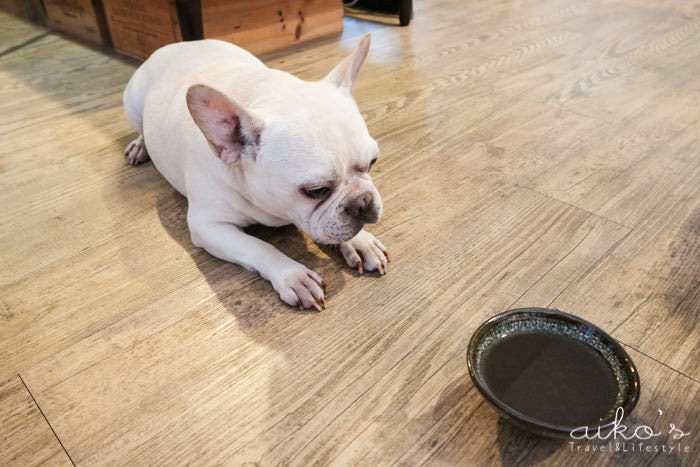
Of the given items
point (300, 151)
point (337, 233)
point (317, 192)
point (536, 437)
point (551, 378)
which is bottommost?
point (536, 437)

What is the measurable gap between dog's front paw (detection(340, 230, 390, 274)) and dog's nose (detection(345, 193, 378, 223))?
157mm

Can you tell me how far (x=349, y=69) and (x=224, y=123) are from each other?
0.42 m

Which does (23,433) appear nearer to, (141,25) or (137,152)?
(137,152)

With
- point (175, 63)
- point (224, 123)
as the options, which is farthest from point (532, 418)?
point (175, 63)

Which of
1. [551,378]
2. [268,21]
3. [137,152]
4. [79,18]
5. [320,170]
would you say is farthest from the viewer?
[79,18]

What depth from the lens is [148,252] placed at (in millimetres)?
1611

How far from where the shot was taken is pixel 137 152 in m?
2.08

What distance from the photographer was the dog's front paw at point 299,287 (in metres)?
1.39

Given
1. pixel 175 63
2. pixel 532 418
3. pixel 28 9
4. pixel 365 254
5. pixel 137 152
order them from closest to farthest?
pixel 532 418 → pixel 365 254 → pixel 175 63 → pixel 137 152 → pixel 28 9

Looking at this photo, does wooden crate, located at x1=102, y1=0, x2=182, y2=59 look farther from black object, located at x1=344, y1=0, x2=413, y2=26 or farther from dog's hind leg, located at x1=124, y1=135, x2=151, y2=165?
black object, located at x1=344, y1=0, x2=413, y2=26

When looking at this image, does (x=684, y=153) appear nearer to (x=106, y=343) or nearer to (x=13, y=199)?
(x=106, y=343)

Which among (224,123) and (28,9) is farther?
(28,9)

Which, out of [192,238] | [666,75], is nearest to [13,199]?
[192,238]

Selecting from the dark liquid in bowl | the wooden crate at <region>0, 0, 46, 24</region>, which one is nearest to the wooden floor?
the dark liquid in bowl
